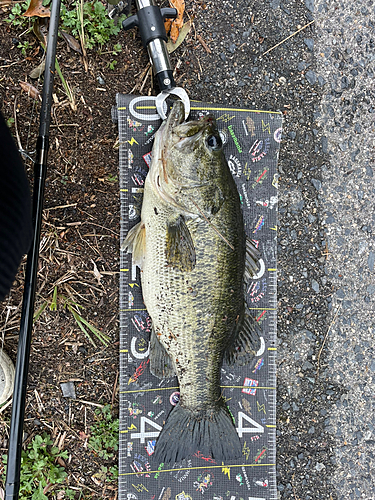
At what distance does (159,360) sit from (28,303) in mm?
968

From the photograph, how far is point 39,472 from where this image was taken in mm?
2572

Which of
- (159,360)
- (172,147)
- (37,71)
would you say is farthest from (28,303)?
(37,71)

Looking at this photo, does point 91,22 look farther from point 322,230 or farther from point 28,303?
point 322,230

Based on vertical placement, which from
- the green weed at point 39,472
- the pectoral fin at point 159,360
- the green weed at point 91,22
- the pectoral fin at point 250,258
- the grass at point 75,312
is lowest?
the green weed at point 39,472

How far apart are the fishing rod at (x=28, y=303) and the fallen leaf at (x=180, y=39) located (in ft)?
2.70

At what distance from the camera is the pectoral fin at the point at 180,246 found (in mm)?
2227

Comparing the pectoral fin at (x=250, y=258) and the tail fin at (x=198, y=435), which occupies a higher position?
the pectoral fin at (x=250, y=258)

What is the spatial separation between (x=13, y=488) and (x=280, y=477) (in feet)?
6.41

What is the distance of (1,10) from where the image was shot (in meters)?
2.54

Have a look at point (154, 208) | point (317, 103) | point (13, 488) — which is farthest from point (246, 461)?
point (317, 103)

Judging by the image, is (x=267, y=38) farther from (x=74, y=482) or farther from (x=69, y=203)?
(x=74, y=482)

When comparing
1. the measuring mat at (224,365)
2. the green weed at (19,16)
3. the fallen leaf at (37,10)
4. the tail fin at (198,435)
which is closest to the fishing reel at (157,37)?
the measuring mat at (224,365)

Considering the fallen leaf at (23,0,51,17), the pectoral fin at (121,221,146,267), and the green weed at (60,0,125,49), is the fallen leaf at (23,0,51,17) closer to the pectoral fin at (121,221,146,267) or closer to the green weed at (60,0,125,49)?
the green weed at (60,0,125,49)

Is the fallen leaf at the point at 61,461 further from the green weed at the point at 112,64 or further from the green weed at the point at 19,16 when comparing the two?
the green weed at the point at 19,16
